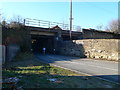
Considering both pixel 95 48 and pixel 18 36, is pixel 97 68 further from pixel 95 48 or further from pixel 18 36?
pixel 18 36

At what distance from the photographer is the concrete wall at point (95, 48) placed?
43.5 ft

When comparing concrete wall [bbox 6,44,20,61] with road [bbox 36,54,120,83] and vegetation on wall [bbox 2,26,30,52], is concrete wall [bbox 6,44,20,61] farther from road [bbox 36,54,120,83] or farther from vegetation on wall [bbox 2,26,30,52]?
road [bbox 36,54,120,83]

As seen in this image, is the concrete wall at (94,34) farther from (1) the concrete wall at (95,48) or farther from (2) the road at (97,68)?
(2) the road at (97,68)

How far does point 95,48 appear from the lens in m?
15.7

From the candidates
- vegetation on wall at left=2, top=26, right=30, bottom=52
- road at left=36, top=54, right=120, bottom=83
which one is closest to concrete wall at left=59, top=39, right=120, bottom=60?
road at left=36, top=54, right=120, bottom=83

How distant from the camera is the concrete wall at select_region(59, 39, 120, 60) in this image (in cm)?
1327

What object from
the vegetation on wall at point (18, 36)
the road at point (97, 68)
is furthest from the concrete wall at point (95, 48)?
the vegetation on wall at point (18, 36)

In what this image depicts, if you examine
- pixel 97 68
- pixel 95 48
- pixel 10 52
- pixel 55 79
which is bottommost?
pixel 97 68

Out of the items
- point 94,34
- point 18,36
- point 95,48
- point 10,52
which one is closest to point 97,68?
point 95,48

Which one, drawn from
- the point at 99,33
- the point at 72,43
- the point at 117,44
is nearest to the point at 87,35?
the point at 99,33

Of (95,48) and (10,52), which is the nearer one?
(10,52)

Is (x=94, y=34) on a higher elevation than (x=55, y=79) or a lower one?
higher

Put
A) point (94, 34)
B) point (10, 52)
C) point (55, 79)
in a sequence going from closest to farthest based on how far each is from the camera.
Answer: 1. point (55, 79)
2. point (10, 52)
3. point (94, 34)

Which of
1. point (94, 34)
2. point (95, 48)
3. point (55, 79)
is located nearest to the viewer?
point (55, 79)
